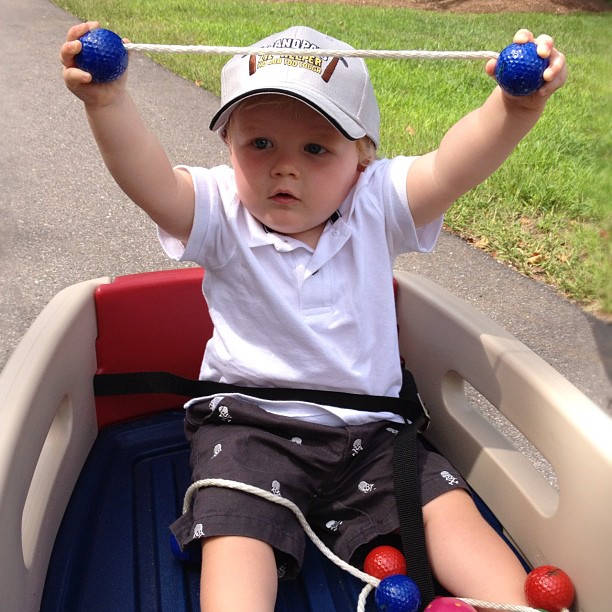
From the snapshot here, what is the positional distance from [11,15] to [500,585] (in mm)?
5619

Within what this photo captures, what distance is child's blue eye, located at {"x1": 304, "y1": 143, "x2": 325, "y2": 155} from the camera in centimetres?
111

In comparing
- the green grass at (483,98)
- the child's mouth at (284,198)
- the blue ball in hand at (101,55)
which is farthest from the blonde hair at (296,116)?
the green grass at (483,98)

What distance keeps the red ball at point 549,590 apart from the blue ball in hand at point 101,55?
0.79m

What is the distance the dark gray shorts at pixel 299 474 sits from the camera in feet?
3.53

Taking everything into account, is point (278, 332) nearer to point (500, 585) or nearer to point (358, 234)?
point (358, 234)

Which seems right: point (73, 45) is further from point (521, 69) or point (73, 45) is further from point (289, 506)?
point (289, 506)

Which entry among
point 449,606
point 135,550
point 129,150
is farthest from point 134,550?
point 129,150

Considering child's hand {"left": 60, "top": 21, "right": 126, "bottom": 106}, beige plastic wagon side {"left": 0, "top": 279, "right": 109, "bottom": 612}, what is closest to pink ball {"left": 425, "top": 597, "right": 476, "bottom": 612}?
beige plastic wagon side {"left": 0, "top": 279, "right": 109, "bottom": 612}

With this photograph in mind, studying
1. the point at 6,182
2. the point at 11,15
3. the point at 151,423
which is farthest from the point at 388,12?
the point at 151,423

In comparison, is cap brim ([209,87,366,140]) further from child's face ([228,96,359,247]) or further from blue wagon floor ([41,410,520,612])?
blue wagon floor ([41,410,520,612])

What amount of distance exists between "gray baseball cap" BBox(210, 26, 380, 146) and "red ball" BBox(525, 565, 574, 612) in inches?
24.0

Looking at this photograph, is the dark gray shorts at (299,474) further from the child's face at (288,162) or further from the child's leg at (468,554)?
the child's face at (288,162)

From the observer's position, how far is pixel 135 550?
1.20 meters

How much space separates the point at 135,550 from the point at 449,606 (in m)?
0.47
